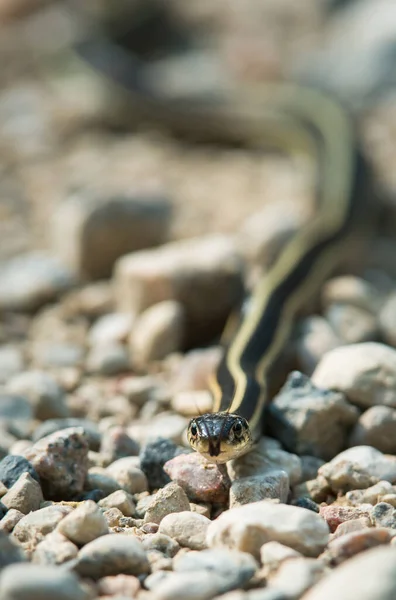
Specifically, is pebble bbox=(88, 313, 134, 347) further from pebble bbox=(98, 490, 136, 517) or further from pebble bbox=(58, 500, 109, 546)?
pebble bbox=(58, 500, 109, 546)

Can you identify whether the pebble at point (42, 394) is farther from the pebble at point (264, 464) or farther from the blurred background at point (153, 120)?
the blurred background at point (153, 120)

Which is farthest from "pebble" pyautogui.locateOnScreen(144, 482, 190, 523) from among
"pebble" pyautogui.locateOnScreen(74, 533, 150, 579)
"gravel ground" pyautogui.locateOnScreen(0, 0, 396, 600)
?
"pebble" pyautogui.locateOnScreen(74, 533, 150, 579)

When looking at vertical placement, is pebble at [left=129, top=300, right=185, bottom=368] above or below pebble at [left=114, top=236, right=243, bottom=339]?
below

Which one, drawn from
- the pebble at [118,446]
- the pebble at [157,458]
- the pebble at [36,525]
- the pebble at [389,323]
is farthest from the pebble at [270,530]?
the pebble at [389,323]

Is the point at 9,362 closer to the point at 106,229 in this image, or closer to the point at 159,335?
the point at 159,335

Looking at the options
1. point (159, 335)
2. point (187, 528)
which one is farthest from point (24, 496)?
point (159, 335)

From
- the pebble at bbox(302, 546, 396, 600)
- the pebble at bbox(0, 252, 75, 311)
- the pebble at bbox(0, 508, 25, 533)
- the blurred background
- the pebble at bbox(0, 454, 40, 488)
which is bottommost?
the pebble at bbox(302, 546, 396, 600)
